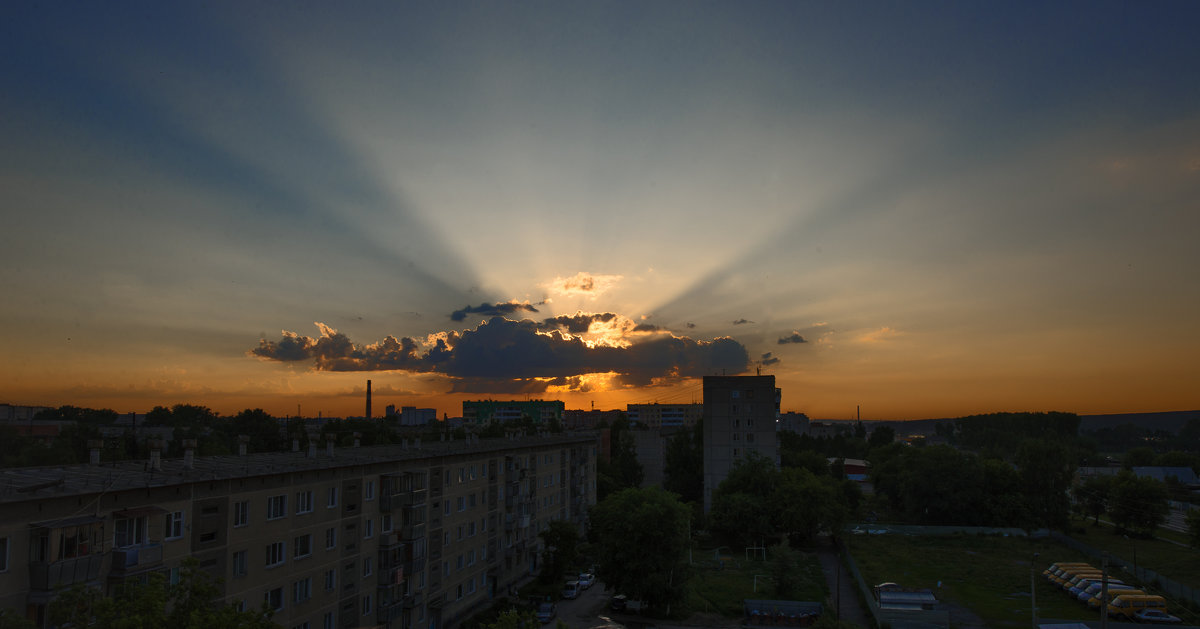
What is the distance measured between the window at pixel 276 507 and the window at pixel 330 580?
441 centimetres

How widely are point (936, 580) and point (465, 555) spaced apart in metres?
38.7

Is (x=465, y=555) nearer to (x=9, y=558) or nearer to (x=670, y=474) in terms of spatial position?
(x=9, y=558)

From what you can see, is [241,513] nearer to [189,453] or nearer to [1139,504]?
[189,453]

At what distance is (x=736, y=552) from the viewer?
69.8 metres

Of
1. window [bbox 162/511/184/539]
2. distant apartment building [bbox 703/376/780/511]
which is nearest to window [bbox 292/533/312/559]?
window [bbox 162/511/184/539]

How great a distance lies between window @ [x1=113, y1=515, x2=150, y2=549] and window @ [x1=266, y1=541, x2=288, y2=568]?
6.07 m

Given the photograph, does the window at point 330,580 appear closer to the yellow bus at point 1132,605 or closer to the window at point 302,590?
the window at point 302,590

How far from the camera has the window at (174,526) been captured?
915 inches

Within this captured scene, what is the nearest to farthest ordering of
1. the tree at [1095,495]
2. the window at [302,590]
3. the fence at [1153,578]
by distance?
the window at [302,590] → the fence at [1153,578] → the tree at [1095,495]

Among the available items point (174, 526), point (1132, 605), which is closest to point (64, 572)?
point (174, 526)

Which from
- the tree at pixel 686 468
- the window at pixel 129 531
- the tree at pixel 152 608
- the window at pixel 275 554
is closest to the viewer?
the tree at pixel 152 608

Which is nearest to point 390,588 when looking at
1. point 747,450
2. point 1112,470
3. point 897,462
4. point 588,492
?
point 588,492

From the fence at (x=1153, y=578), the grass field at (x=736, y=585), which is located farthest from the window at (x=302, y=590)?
the fence at (x=1153, y=578)

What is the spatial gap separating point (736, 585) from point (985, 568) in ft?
76.9
